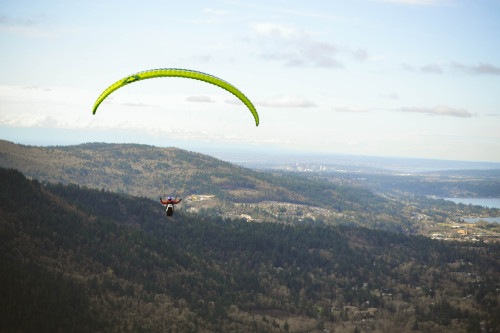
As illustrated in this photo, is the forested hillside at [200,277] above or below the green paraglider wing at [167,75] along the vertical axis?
below

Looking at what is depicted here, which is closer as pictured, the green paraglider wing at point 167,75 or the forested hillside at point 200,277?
the green paraglider wing at point 167,75

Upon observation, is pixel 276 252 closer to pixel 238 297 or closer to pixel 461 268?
pixel 238 297

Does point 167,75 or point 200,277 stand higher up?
point 167,75

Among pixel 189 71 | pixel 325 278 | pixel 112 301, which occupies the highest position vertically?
pixel 189 71

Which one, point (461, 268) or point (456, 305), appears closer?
point (456, 305)

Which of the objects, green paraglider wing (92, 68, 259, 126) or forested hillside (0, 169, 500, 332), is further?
forested hillside (0, 169, 500, 332)

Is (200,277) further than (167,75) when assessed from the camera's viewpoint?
Yes

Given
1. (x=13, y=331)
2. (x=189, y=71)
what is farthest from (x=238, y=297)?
(x=189, y=71)

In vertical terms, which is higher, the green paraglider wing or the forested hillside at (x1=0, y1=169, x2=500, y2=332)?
the green paraglider wing
